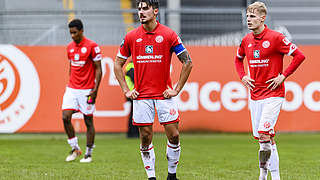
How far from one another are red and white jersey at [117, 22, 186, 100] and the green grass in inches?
61.9

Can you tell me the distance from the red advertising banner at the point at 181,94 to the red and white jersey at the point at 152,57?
7.75 metres

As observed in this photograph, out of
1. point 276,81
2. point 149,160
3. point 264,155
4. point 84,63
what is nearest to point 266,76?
point 276,81

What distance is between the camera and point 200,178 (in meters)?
7.51

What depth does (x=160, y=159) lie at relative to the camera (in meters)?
9.76

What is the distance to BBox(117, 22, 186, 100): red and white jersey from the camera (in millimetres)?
6441

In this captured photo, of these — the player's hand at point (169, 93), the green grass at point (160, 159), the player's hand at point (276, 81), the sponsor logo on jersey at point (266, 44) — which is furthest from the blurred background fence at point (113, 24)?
the player's hand at point (169, 93)

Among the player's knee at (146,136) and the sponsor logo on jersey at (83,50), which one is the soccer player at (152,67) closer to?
the player's knee at (146,136)

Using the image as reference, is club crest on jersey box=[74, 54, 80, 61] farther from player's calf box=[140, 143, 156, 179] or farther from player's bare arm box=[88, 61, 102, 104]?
player's calf box=[140, 143, 156, 179]

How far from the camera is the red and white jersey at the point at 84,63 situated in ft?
31.2

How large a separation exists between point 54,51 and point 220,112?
4.56 meters

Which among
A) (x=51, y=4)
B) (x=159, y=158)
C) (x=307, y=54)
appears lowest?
(x=159, y=158)

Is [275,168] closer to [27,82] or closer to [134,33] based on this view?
[134,33]

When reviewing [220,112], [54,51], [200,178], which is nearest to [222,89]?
[220,112]

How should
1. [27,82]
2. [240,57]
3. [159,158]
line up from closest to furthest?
[240,57] → [159,158] → [27,82]
